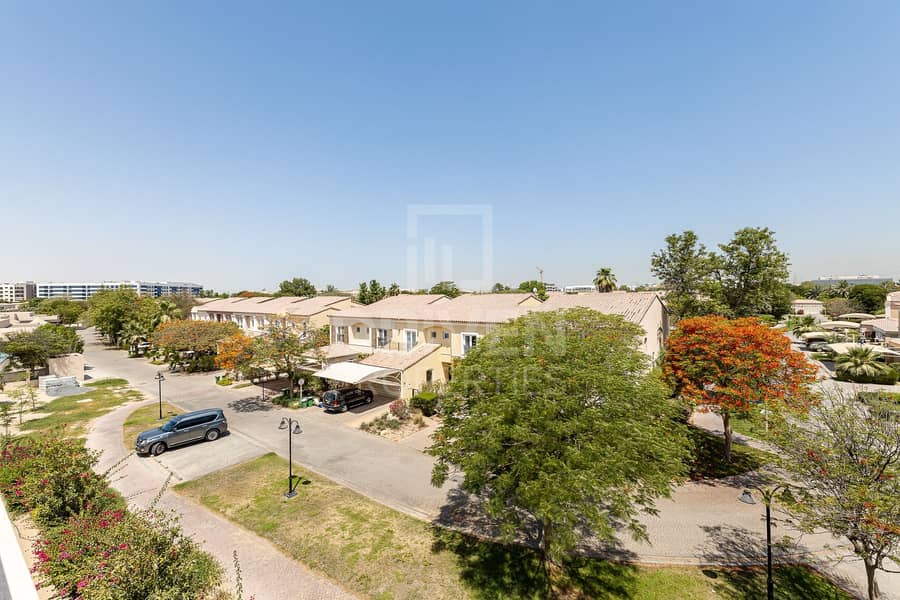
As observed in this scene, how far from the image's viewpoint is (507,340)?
11234 mm

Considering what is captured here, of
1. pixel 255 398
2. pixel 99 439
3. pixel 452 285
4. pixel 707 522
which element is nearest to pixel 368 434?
pixel 255 398

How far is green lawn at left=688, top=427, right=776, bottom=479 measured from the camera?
16.0 meters

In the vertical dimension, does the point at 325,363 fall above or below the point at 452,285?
below

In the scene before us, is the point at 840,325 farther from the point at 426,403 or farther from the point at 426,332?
the point at 426,403

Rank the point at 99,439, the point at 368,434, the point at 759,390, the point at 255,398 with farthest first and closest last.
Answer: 1. the point at 255,398
2. the point at 368,434
3. the point at 99,439
4. the point at 759,390

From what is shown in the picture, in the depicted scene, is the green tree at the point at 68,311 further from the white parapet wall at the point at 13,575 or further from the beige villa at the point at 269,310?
the white parapet wall at the point at 13,575

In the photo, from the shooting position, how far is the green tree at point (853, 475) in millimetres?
7734

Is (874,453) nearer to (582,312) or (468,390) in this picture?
(582,312)

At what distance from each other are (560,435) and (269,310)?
4364cm

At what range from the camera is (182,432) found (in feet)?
58.9

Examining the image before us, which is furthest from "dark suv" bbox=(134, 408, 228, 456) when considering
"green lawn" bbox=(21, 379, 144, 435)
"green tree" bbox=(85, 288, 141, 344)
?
"green tree" bbox=(85, 288, 141, 344)

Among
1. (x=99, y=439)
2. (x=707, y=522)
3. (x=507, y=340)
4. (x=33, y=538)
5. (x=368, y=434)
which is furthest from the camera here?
(x=368, y=434)

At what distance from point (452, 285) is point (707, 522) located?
81657mm

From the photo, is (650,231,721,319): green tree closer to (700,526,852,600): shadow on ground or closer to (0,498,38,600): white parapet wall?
(700,526,852,600): shadow on ground
